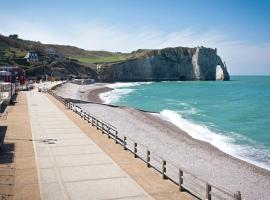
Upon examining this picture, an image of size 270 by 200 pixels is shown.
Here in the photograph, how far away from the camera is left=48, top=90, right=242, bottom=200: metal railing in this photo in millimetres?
12836

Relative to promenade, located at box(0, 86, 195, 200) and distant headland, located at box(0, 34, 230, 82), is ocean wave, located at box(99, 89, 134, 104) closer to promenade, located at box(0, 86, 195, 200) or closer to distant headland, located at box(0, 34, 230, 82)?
promenade, located at box(0, 86, 195, 200)

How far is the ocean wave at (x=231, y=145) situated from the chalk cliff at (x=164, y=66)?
433ft

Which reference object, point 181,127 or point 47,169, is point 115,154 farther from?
point 181,127

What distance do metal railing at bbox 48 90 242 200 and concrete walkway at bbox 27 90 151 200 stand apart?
5.15 feet

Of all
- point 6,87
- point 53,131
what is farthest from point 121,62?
point 53,131

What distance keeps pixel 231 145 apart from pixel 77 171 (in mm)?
19204

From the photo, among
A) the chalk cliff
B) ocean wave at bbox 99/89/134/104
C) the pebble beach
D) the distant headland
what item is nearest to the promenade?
the pebble beach

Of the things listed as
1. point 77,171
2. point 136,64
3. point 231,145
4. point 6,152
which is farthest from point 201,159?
point 136,64

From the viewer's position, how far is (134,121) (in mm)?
44344

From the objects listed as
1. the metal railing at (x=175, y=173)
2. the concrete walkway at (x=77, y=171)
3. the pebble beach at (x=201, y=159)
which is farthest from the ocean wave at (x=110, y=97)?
the concrete walkway at (x=77, y=171)

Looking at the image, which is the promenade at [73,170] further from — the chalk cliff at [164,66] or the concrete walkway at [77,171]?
the chalk cliff at [164,66]

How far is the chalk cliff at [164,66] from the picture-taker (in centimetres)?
17812

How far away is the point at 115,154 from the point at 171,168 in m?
3.60

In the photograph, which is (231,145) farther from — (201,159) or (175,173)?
(175,173)
